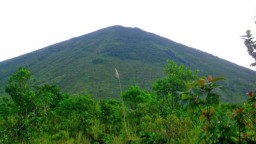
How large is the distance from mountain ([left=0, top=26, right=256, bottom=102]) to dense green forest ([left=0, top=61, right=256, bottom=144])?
49888 millimetres

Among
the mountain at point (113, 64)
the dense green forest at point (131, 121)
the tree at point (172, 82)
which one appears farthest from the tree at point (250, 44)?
the mountain at point (113, 64)

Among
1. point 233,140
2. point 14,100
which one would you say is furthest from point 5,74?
point 233,140

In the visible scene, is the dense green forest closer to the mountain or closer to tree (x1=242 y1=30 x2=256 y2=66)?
tree (x1=242 y1=30 x2=256 y2=66)

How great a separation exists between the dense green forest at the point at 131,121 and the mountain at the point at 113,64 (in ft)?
164

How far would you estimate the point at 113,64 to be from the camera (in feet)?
306

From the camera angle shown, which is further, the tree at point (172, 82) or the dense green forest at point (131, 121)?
the tree at point (172, 82)

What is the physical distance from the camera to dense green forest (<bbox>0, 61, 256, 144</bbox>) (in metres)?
3.65

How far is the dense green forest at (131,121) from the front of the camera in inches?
144

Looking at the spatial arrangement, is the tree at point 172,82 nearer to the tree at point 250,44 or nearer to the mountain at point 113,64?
the tree at point 250,44

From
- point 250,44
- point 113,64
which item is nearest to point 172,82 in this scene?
point 250,44

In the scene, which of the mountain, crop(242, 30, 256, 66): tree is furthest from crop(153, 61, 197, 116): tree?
the mountain

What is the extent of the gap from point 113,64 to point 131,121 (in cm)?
8230

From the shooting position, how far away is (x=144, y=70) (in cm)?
8838

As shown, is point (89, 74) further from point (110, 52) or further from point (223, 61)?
point (223, 61)
